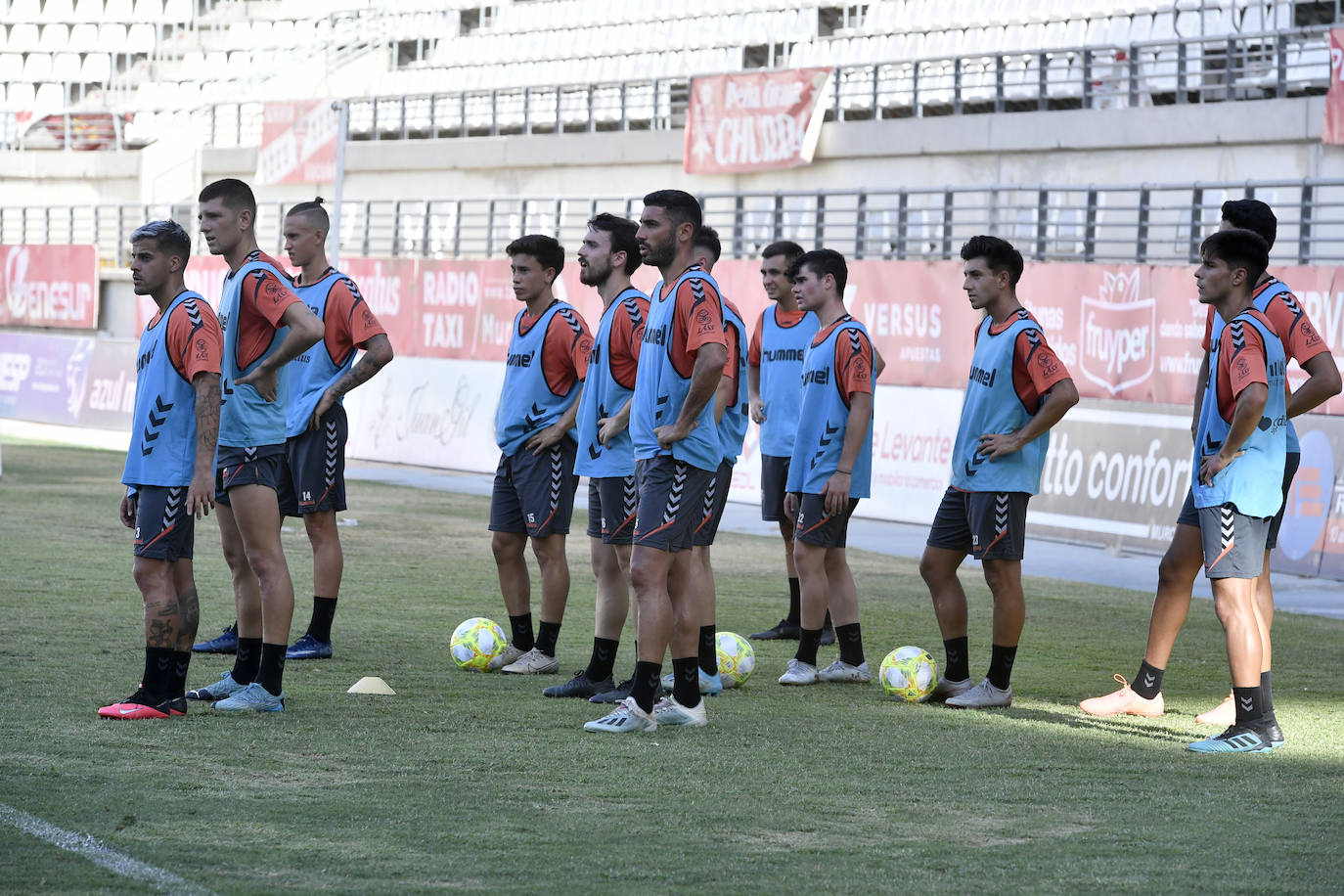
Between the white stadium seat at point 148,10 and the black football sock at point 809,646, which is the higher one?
the white stadium seat at point 148,10

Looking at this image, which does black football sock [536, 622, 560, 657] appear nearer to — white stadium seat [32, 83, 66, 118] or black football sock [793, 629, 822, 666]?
black football sock [793, 629, 822, 666]

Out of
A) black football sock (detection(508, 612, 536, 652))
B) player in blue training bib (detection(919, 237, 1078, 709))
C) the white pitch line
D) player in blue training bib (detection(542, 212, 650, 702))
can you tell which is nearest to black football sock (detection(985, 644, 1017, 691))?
player in blue training bib (detection(919, 237, 1078, 709))

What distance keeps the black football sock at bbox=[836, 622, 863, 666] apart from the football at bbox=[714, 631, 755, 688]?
56cm

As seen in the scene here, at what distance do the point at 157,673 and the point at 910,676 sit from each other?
3.48 meters

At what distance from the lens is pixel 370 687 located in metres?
8.00

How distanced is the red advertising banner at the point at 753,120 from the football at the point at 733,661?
19.3m

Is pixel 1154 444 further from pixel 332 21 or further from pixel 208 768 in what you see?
pixel 332 21

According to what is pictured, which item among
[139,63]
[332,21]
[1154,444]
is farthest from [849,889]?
[139,63]

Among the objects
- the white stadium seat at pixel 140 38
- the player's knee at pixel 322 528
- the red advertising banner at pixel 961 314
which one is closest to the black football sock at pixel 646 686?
the player's knee at pixel 322 528

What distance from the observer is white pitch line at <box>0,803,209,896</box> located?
468 cm

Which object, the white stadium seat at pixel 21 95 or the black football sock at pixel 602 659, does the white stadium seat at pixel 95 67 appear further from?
the black football sock at pixel 602 659

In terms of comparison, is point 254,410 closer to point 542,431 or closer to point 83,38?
point 542,431

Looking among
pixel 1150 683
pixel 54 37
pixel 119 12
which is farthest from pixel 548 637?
pixel 54 37

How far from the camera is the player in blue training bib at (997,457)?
315 inches
